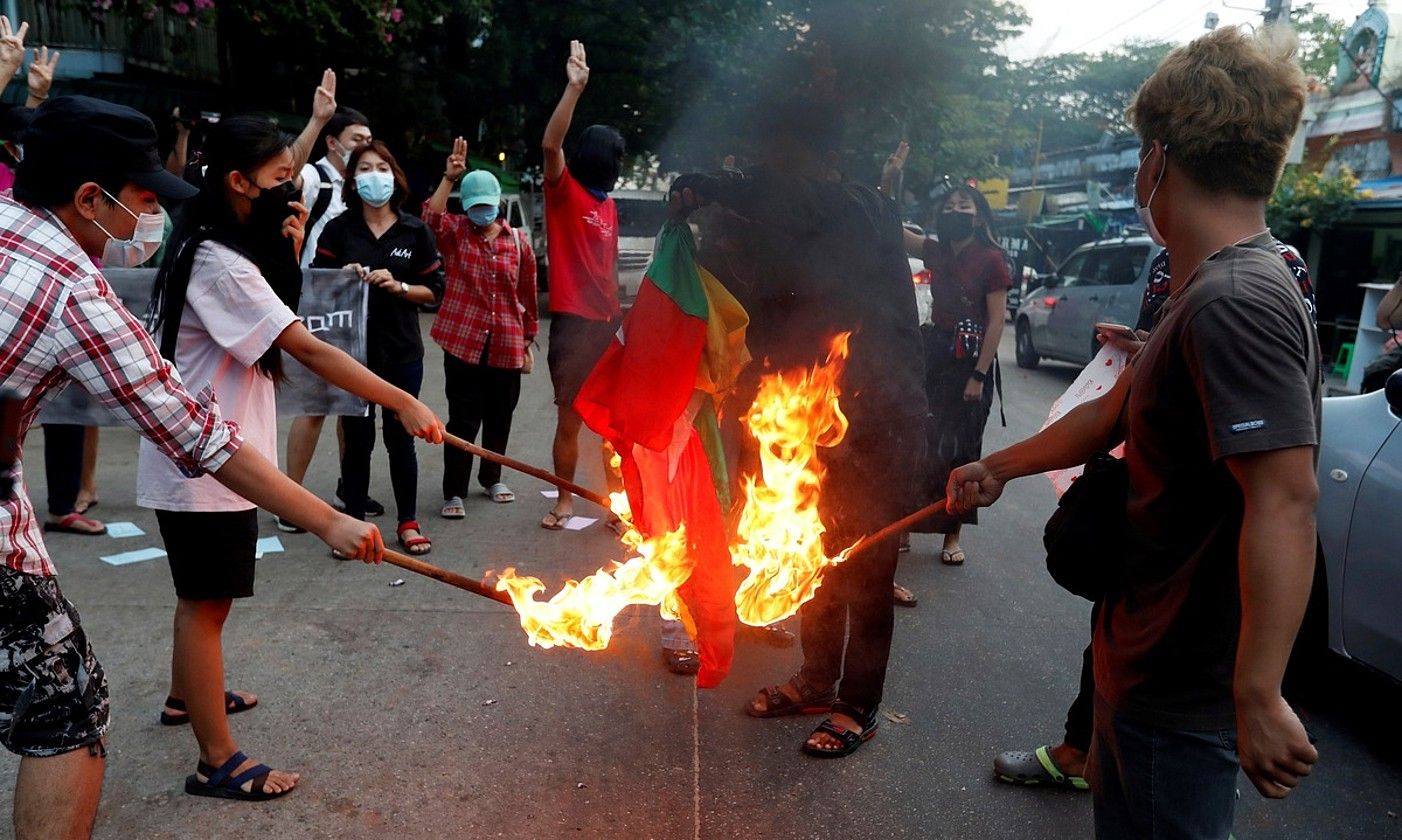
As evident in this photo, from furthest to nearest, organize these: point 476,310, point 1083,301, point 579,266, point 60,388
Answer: point 1083,301 → point 476,310 → point 579,266 → point 60,388

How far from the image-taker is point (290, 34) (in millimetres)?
13797

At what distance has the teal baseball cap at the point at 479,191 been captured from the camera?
588 centimetres

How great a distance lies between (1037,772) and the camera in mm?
3350

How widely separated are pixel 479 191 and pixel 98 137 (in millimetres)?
3686

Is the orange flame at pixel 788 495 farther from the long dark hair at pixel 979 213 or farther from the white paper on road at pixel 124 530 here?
the white paper on road at pixel 124 530

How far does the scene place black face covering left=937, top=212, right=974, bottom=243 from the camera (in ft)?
17.1

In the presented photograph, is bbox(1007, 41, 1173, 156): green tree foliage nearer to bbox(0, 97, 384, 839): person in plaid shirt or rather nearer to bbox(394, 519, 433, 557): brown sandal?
bbox(394, 519, 433, 557): brown sandal

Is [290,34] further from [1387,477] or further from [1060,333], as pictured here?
[1387,477]

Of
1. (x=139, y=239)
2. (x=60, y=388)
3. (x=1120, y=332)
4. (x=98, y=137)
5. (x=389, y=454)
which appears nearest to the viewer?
(x=60, y=388)

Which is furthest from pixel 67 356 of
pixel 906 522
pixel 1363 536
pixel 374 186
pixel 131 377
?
pixel 1363 536

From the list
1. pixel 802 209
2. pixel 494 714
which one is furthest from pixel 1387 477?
pixel 494 714

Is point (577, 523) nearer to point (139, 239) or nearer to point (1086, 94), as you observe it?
point (139, 239)

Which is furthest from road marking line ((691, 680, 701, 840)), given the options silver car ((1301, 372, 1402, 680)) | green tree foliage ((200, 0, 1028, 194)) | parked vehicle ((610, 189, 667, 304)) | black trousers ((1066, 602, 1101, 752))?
parked vehicle ((610, 189, 667, 304))

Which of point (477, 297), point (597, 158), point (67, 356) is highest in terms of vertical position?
point (597, 158)
